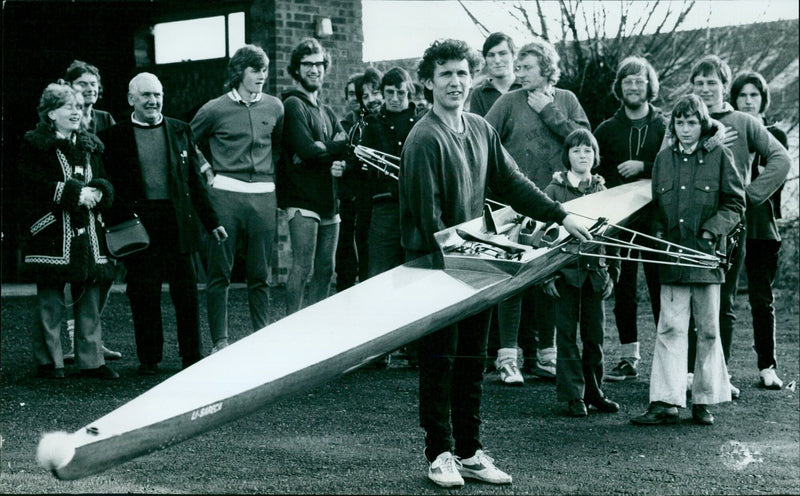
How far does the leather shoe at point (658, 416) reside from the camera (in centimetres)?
515

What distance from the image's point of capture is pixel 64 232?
5859mm

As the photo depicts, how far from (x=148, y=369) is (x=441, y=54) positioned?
9.59ft

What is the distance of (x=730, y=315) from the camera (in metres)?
5.87

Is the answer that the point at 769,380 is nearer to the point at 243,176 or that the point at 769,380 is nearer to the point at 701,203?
the point at 701,203

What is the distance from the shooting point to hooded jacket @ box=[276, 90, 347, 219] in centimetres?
603

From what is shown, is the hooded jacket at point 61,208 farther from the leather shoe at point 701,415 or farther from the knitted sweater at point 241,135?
the leather shoe at point 701,415

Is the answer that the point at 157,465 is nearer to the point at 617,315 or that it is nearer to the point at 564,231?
the point at 564,231

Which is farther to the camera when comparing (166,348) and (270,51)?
(166,348)

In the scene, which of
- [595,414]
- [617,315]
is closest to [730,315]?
[617,315]

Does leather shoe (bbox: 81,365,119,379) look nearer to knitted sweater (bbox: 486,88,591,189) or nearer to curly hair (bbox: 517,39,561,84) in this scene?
knitted sweater (bbox: 486,88,591,189)

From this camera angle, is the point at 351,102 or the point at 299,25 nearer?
the point at 299,25

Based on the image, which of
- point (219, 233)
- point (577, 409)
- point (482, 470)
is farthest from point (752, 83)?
point (482, 470)

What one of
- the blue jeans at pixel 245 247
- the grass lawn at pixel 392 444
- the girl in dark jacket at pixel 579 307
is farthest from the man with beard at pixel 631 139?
the blue jeans at pixel 245 247

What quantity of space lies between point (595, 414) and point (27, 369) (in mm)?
3334
